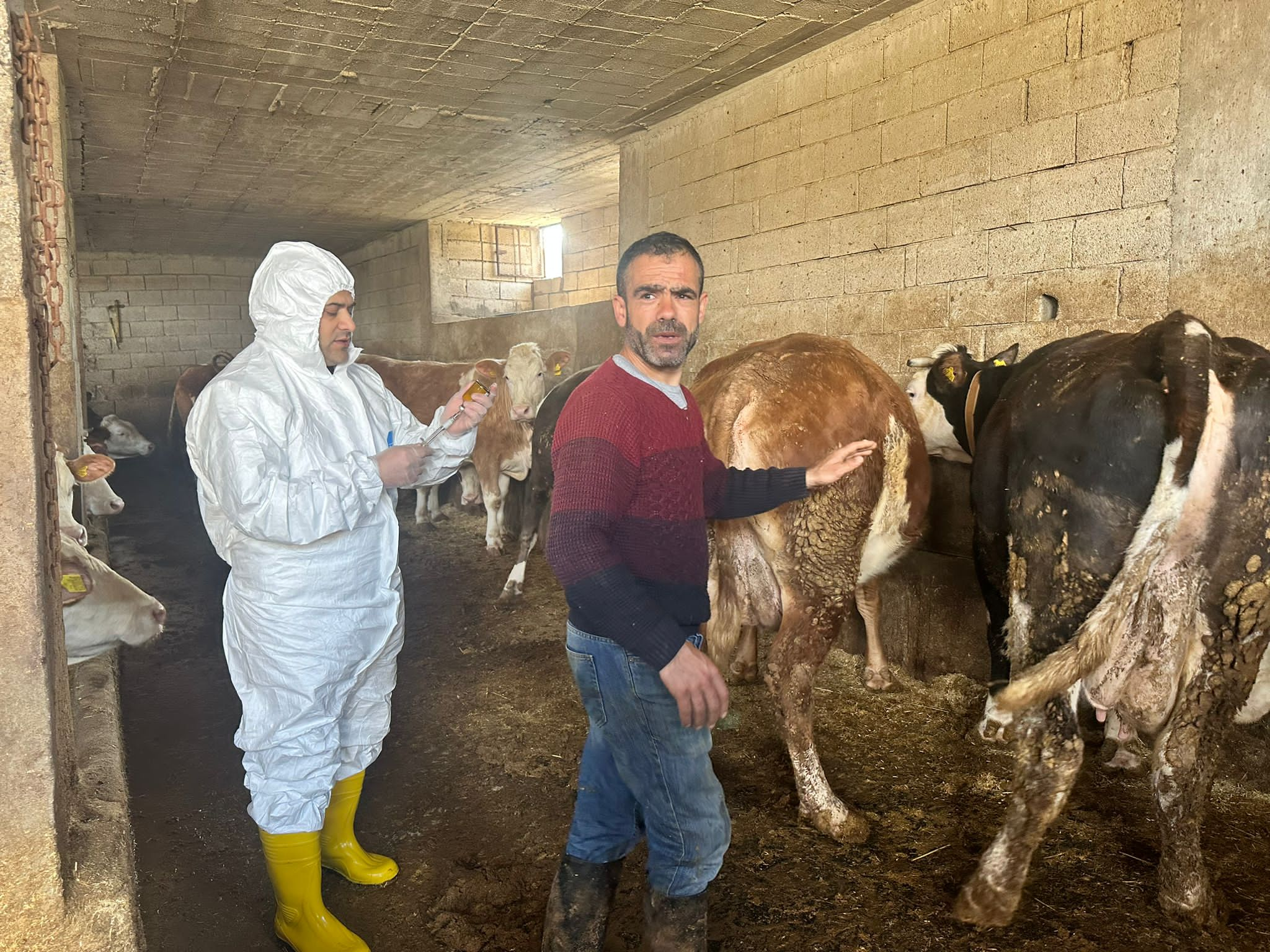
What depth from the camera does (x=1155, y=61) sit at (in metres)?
3.66

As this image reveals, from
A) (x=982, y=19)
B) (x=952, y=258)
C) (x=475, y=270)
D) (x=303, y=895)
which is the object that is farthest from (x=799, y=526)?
(x=475, y=270)

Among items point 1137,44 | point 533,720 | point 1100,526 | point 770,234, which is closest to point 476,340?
point 770,234

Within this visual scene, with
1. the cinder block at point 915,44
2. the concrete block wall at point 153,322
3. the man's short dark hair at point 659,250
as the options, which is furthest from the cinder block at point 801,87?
the concrete block wall at point 153,322

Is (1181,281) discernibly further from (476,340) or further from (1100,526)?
(476,340)

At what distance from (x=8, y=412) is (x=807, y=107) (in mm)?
5046

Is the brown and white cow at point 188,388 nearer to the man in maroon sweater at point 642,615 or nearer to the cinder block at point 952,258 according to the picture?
the cinder block at point 952,258

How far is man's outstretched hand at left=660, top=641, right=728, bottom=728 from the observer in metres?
1.66

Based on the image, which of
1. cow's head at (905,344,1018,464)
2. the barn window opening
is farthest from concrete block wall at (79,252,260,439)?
cow's head at (905,344,1018,464)

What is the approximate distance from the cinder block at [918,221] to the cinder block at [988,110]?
1.14 ft

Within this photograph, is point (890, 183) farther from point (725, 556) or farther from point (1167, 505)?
point (1167, 505)

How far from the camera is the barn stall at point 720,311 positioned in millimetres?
2475

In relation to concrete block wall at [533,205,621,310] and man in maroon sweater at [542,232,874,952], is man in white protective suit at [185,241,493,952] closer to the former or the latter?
man in maroon sweater at [542,232,874,952]

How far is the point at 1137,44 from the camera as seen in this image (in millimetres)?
3709

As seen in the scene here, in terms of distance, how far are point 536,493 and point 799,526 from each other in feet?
10.8
